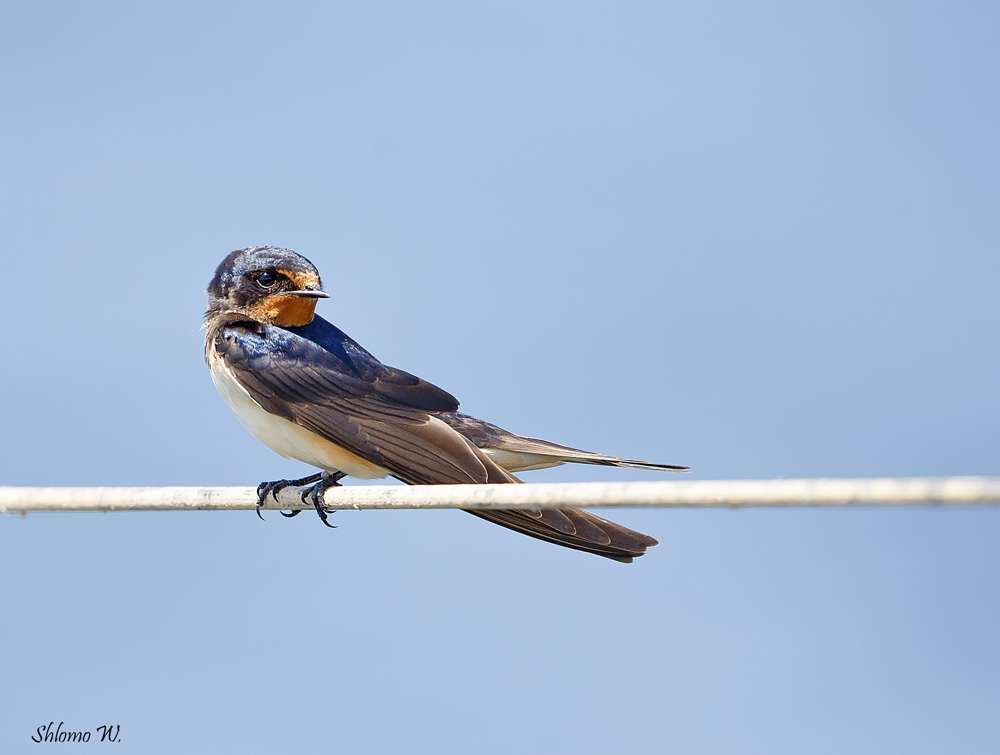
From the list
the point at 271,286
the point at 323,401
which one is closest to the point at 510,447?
the point at 323,401

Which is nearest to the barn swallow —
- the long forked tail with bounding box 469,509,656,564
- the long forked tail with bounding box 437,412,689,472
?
the long forked tail with bounding box 437,412,689,472

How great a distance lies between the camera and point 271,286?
2924 millimetres

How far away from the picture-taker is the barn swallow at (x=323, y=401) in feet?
8.40

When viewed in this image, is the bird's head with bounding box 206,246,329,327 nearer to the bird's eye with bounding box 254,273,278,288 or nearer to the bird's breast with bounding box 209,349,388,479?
the bird's eye with bounding box 254,273,278,288

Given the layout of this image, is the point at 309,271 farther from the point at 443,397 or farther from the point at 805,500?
the point at 805,500

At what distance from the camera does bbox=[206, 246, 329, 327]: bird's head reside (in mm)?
2891

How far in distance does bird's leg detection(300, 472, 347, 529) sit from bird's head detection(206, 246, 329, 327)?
17.4 inches

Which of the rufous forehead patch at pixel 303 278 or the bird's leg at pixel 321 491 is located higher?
the rufous forehead patch at pixel 303 278

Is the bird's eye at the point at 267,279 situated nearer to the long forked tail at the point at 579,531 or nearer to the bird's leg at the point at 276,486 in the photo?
the bird's leg at the point at 276,486

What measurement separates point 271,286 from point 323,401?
0.39 meters

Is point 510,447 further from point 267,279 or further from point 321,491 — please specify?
point 267,279

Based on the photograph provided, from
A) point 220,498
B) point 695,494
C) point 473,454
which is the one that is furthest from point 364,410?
point 695,494

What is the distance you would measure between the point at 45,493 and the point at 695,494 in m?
1.00

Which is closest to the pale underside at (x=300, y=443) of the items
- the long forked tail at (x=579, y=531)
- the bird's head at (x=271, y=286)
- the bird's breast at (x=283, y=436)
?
the bird's breast at (x=283, y=436)
